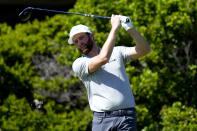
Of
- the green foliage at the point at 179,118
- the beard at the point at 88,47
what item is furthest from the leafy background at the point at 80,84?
the beard at the point at 88,47

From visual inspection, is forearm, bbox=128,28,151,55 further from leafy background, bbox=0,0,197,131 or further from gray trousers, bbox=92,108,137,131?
leafy background, bbox=0,0,197,131

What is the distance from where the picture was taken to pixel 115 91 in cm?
378

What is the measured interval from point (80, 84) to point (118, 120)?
10.8 ft

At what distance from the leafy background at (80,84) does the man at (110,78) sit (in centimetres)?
188

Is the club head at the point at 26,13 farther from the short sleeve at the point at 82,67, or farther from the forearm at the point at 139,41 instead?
the forearm at the point at 139,41

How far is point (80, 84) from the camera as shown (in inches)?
276

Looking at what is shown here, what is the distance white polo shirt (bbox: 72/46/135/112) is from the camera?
12.4 feet

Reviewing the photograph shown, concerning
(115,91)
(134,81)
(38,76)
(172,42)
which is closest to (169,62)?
(172,42)

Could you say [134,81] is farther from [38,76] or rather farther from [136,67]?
[38,76]

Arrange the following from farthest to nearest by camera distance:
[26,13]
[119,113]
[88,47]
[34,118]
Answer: [34,118] < [26,13] < [88,47] < [119,113]

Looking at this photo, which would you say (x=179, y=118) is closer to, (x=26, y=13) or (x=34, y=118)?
(x=34, y=118)

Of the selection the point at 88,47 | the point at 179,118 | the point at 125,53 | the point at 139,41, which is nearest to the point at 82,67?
the point at 88,47

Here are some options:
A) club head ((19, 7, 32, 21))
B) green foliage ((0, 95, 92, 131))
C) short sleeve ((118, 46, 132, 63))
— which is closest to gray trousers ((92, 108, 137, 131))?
short sleeve ((118, 46, 132, 63))

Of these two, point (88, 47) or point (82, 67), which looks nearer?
point (82, 67)
